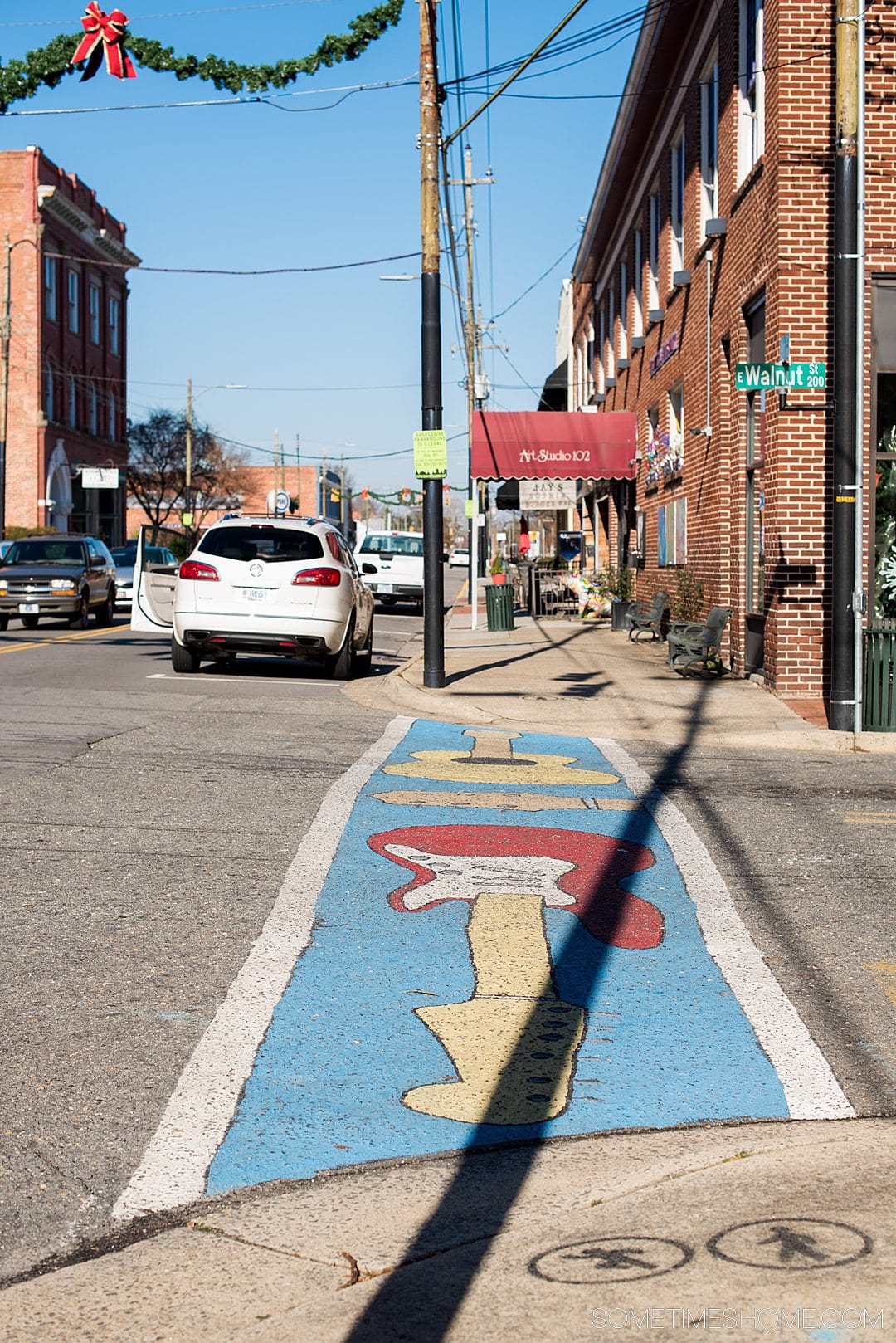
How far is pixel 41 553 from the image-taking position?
26.5 metres

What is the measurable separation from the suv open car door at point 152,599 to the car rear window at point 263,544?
47.7 inches

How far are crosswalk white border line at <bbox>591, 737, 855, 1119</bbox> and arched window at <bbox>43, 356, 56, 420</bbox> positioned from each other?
5508cm

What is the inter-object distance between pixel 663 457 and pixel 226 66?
32.7 ft

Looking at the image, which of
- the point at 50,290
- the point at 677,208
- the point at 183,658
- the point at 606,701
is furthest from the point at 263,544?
the point at 50,290

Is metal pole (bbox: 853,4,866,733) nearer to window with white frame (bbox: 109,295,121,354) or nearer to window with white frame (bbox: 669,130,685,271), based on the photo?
window with white frame (bbox: 669,130,685,271)

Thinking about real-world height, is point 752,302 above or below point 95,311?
below

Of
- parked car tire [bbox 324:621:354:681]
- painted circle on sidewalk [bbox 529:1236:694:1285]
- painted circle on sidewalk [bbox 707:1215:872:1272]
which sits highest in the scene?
parked car tire [bbox 324:621:354:681]

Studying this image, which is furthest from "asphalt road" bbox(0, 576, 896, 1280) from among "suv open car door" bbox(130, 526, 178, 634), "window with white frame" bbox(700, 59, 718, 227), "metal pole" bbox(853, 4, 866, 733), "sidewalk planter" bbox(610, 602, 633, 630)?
"sidewalk planter" bbox(610, 602, 633, 630)

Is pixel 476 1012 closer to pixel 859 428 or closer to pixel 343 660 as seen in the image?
pixel 859 428

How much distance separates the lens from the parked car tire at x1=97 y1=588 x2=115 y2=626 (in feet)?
89.8

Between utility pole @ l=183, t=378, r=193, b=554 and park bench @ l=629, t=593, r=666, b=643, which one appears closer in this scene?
park bench @ l=629, t=593, r=666, b=643

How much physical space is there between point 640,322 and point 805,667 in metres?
14.0

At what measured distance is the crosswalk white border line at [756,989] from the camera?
13.9ft

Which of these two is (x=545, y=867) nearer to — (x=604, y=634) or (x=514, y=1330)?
(x=514, y=1330)
